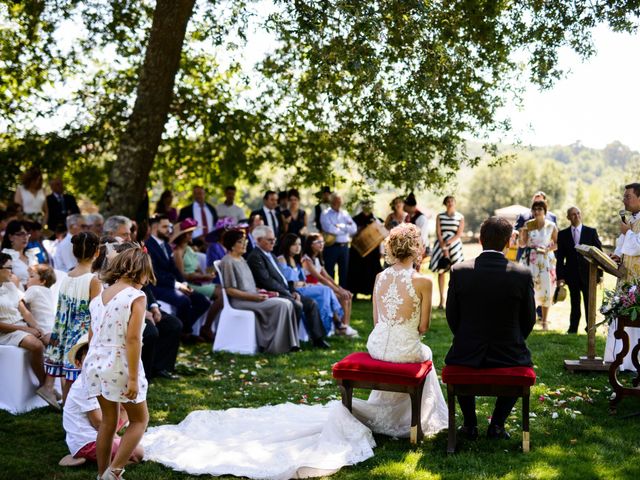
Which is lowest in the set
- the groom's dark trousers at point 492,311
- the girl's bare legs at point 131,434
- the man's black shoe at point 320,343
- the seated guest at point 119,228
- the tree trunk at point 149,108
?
the man's black shoe at point 320,343

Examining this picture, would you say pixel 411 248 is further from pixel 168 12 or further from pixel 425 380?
pixel 168 12

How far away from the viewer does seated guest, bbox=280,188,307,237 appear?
525 inches

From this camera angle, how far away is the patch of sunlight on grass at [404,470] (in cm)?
508

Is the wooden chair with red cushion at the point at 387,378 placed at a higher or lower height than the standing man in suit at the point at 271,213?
lower

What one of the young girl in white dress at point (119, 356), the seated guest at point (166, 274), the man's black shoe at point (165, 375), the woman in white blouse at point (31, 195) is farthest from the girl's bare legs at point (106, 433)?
the woman in white blouse at point (31, 195)

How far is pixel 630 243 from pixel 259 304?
4651 mm

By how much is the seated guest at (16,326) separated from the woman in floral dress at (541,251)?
7.52 metres

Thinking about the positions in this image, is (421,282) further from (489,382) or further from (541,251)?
(541,251)

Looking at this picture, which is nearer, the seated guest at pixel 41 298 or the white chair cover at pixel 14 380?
the white chair cover at pixel 14 380

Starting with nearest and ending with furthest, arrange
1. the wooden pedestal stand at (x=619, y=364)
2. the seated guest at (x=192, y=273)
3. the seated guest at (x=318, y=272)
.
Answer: the wooden pedestal stand at (x=619, y=364) < the seated guest at (x=192, y=273) < the seated guest at (x=318, y=272)

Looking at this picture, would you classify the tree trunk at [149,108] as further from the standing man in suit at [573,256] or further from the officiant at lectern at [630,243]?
the officiant at lectern at [630,243]

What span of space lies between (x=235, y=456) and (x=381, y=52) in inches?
224

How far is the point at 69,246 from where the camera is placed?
381 inches

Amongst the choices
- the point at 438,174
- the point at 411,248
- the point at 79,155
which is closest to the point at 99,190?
the point at 79,155
